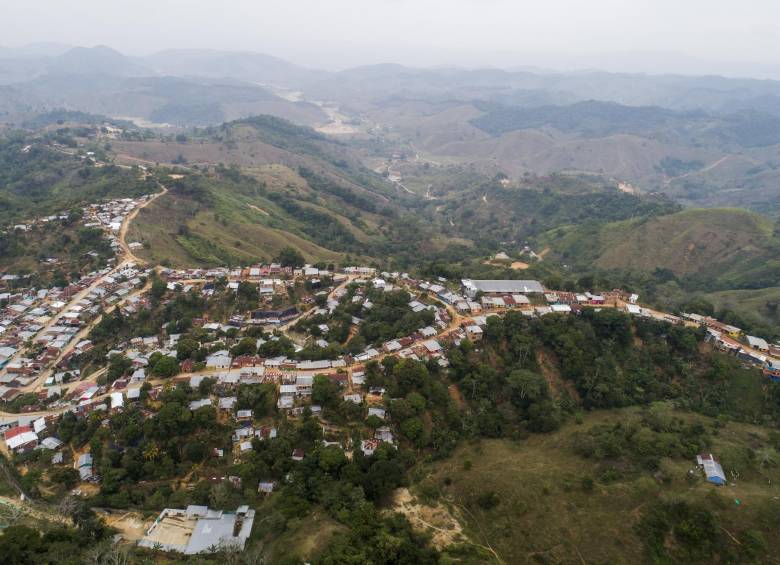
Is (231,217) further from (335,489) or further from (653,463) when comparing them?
(653,463)

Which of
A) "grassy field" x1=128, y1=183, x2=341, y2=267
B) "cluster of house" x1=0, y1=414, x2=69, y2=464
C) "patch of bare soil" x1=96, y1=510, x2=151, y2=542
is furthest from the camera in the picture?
"grassy field" x1=128, y1=183, x2=341, y2=267

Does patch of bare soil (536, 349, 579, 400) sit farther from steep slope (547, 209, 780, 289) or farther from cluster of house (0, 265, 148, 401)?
steep slope (547, 209, 780, 289)

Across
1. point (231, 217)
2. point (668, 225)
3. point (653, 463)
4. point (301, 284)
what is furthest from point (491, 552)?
point (668, 225)

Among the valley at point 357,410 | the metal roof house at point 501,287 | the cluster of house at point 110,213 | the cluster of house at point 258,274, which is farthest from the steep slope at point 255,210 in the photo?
the metal roof house at point 501,287

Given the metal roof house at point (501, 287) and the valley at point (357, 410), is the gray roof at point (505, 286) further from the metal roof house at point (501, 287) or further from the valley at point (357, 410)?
the valley at point (357, 410)

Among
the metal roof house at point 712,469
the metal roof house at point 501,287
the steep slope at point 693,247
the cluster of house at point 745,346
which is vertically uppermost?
the metal roof house at point 501,287

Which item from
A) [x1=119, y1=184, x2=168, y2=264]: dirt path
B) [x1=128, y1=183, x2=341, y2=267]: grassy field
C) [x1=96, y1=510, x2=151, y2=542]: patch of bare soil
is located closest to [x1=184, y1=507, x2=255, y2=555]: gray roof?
[x1=96, y1=510, x2=151, y2=542]: patch of bare soil

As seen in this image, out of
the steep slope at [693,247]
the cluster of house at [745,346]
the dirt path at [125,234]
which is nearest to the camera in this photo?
the cluster of house at [745,346]

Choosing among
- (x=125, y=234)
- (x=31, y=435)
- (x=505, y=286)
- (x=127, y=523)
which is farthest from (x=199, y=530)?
(x=125, y=234)
